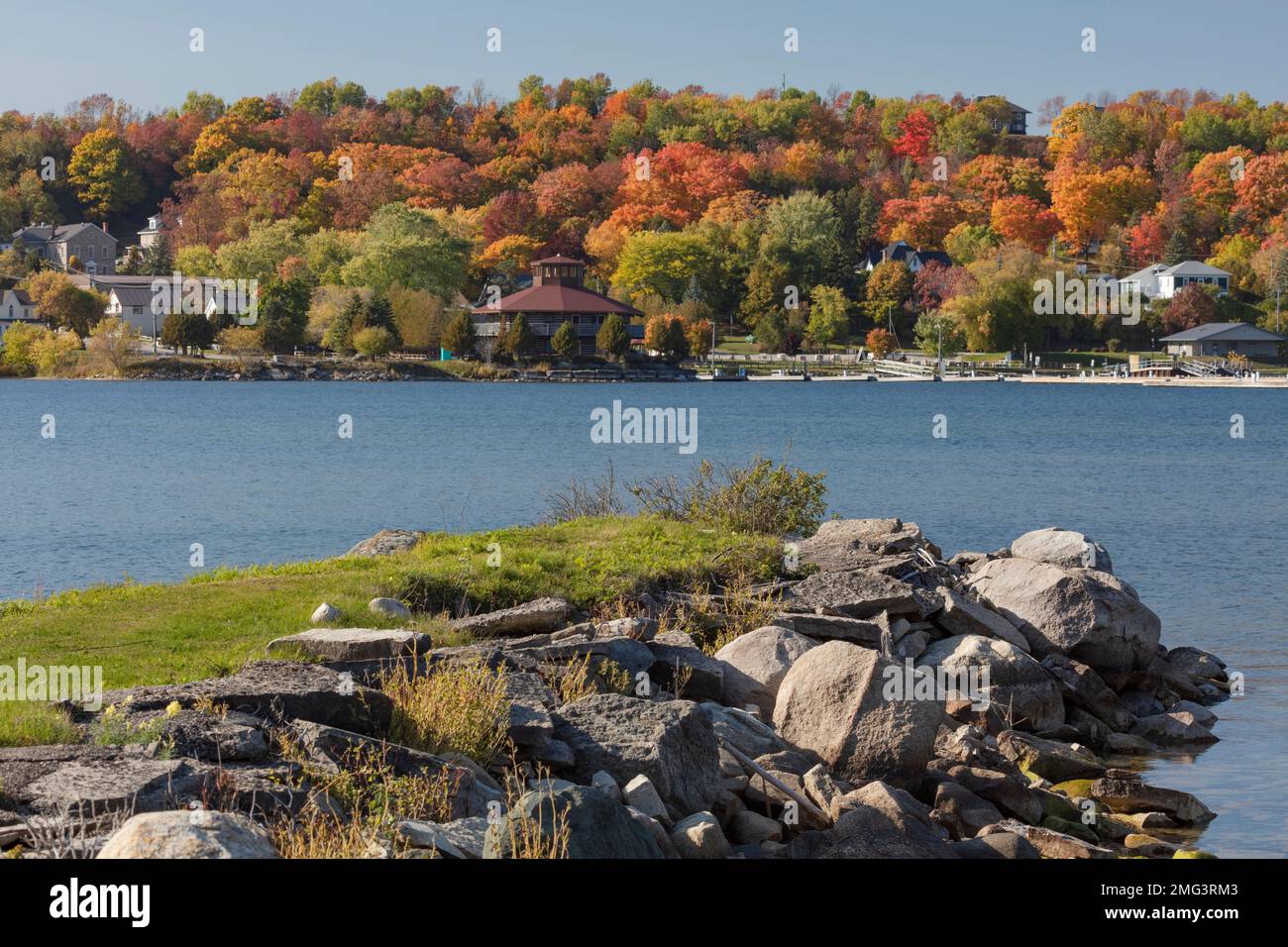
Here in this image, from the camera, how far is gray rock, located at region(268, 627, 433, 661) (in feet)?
36.0

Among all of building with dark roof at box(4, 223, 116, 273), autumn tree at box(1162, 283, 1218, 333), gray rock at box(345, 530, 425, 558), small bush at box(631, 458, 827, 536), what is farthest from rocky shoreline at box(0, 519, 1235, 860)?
building with dark roof at box(4, 223, 116, 273)

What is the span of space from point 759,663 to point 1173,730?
538 cm

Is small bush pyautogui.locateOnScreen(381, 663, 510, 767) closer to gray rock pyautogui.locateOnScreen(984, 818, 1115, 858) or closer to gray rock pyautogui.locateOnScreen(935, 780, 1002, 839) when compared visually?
gray rock pyautogui.locateOnScreen(935, 780, 1002, 839)

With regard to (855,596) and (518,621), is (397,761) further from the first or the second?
(855,596)

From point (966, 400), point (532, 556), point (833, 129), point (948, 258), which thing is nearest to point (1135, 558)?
point (532, 556)

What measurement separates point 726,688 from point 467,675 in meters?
3.36

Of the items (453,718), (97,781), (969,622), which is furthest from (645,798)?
(969,622)

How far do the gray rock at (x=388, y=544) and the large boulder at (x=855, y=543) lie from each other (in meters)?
5.12

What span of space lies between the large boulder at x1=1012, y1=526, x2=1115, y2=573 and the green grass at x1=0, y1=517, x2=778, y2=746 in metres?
4.40

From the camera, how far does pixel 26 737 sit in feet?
28.4

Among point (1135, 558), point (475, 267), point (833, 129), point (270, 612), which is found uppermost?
point (833, 129)

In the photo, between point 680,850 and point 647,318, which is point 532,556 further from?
point 647,318
